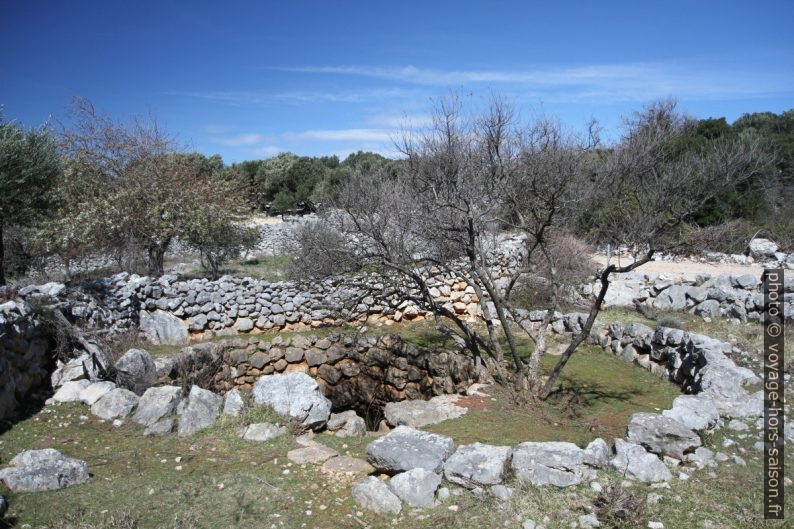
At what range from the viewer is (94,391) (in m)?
7.53

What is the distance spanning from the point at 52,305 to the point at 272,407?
418cm

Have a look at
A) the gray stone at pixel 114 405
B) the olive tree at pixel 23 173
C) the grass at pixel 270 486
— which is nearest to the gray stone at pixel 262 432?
the grass at pixel 270 486

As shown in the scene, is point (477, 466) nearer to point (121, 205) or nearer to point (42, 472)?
point (42, 472)

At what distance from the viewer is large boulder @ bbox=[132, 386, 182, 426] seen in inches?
275

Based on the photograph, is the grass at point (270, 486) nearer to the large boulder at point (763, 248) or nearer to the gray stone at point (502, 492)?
the gray stone at point (502, 492)

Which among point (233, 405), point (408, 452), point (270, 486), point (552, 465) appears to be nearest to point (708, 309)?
point (552, 465)

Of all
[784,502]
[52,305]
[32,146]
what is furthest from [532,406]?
[32,146]

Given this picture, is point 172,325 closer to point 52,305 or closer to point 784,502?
point 52,305

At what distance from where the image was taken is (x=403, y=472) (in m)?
5.36

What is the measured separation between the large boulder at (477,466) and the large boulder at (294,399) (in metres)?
2.63

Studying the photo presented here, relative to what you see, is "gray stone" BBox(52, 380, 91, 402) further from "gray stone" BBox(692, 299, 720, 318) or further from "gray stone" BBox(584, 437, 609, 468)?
"gray stone" BBox(692, 299, 720, 318)

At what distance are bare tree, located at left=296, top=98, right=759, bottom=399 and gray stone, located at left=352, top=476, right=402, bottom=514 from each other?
3.74 meters

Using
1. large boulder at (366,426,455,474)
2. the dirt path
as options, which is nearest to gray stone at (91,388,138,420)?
large boulder at (366,426,455,474)

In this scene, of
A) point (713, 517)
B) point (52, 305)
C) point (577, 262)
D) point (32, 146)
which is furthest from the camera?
point (577, 262)
